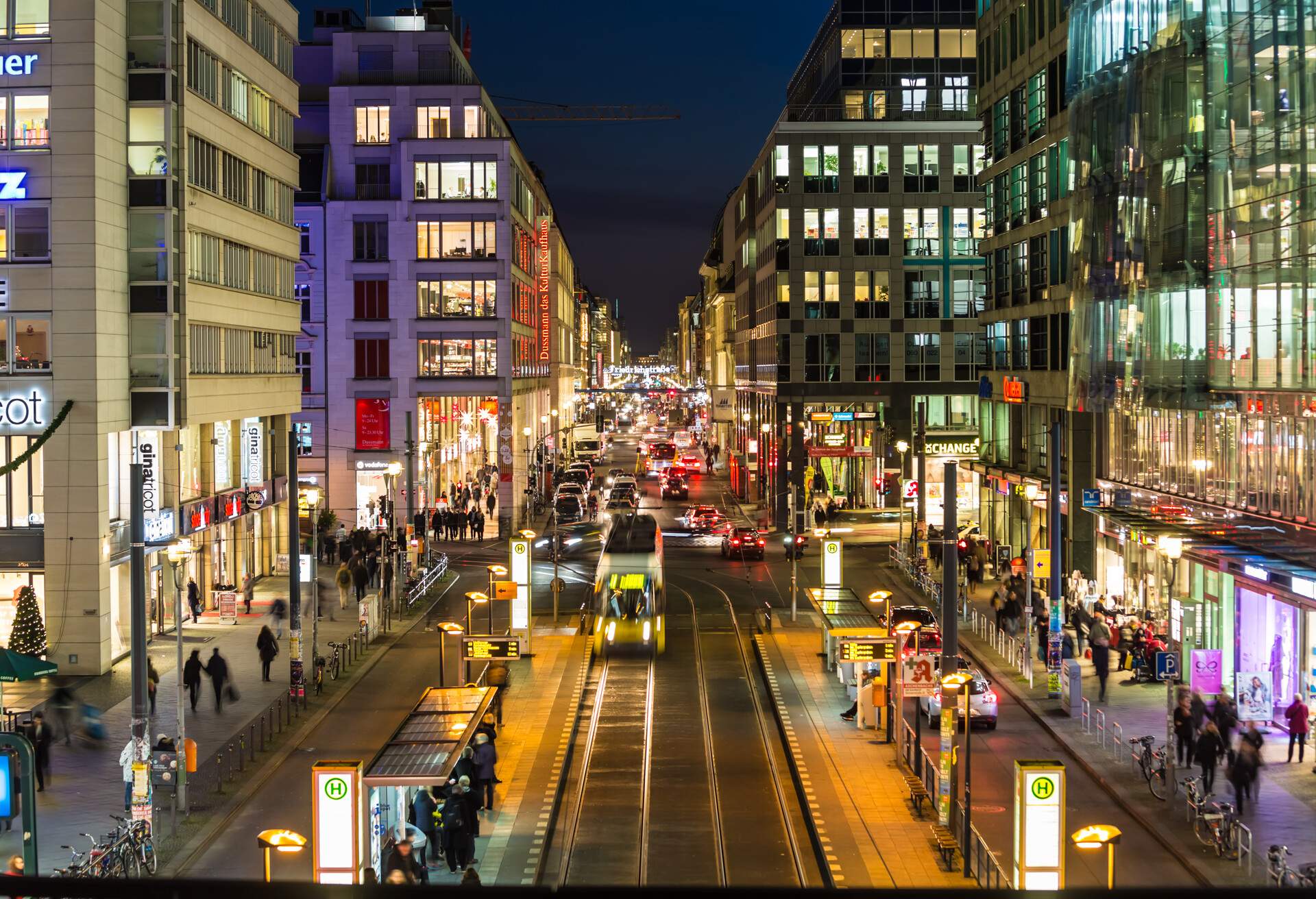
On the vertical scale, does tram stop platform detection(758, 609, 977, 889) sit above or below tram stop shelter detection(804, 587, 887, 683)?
below

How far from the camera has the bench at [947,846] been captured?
22594 mm

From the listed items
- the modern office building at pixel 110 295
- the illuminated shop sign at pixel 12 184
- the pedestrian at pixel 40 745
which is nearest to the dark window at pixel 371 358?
the modern office building at pixel 110 295

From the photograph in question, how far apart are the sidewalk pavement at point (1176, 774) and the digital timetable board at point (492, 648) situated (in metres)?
13.2

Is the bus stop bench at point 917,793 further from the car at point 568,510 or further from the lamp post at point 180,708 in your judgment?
the car at point 568,510

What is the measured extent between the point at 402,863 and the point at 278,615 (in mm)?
26408

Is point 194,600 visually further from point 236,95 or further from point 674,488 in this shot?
point 674,488

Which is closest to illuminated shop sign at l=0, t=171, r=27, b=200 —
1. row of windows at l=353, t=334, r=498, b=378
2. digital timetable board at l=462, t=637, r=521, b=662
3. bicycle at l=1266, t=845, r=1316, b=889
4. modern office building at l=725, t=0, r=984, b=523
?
digital timetable board at l=462, t=637, r=521, b=662

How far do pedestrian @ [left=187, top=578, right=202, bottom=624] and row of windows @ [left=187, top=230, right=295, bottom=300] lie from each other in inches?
420

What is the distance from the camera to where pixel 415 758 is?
21.3 meters

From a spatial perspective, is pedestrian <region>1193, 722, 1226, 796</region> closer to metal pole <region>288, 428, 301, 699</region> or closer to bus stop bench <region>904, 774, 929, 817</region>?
bus stop bench <region>904, 774, 929, 817</region>

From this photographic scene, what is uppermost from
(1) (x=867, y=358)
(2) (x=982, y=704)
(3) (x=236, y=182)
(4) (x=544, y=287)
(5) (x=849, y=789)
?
(4) (x=544, y=287)

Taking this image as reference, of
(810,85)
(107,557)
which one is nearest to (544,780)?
(107,557)

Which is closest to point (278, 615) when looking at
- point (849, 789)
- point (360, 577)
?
point (360, 577)

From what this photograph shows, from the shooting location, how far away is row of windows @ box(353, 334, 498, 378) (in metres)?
81.5
